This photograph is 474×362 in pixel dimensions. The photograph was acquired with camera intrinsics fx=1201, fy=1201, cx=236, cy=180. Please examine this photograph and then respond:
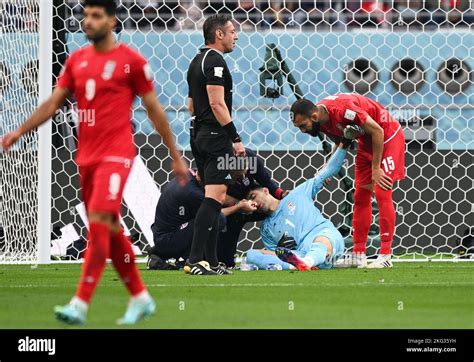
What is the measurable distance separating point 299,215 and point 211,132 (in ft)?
4.20

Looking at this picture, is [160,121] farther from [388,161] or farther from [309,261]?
[388,161]

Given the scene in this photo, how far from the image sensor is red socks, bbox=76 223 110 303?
535cm

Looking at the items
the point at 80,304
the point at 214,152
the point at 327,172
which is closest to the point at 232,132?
the point at 214,152

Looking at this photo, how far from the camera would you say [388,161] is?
9.30 meters

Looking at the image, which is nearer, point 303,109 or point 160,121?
point 160,121

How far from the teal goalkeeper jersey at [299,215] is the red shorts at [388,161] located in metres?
0.19

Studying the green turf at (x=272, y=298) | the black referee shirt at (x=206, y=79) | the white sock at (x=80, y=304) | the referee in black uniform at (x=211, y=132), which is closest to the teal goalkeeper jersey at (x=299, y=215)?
the green turf at (x=272, y=298)

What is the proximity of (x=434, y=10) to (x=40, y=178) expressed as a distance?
15.5ft

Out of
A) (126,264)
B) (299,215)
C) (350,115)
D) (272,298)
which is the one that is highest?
(350,115)

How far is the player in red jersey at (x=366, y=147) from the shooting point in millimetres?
8953

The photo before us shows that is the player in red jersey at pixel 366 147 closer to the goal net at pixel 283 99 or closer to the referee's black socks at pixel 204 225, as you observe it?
the goal net at pixel 283 99

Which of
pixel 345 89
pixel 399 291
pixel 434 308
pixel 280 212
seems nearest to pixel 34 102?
pixel 280 212

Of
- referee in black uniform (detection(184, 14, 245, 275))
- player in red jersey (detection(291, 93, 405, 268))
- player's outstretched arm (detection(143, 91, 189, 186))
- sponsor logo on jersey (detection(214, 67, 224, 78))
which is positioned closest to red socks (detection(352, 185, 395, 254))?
player in red jersey (detection(291, 93, 405, 268))

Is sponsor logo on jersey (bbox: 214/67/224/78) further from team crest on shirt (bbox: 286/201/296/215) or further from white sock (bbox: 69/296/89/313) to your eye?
white sock (bbox: 69/296/89/313)
